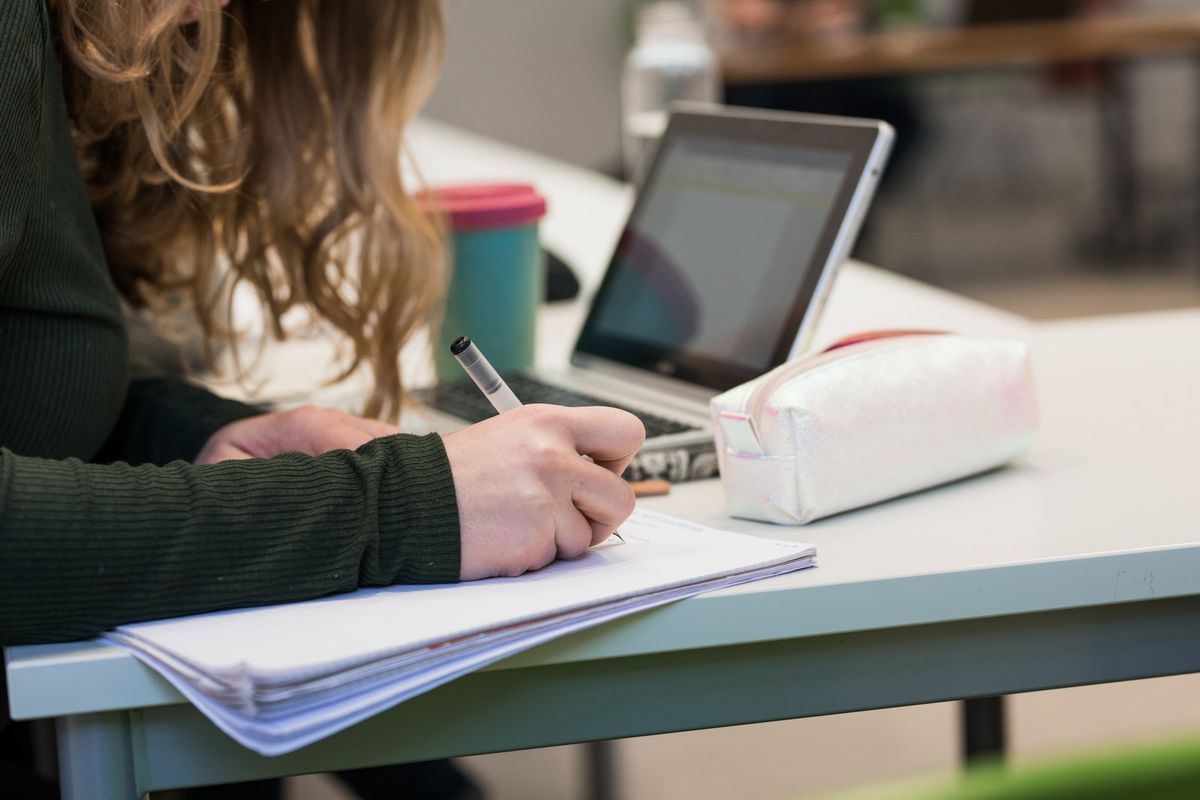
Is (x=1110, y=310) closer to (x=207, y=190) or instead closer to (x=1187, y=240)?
(x=1187, y=240)

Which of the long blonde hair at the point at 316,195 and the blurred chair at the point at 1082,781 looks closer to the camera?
the blurred chair at the point at 1082,781

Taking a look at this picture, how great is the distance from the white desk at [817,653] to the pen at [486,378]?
0.41 feet

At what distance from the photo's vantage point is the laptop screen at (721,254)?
94 cm

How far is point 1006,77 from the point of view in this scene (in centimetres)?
507

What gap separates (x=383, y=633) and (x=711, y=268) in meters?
0.49

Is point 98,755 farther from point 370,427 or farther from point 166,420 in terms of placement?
point 166,420

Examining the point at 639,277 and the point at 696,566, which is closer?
the point at 696,566

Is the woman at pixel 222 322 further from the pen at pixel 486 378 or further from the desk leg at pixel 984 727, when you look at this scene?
the desk leg at pixel 984 727

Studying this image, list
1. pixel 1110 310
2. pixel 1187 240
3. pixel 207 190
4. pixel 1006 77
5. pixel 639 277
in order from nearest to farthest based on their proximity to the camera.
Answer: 1. pixel 207 190
2. pixel 639 277
3. pixel 1110 310
4. pixel 1006 77
5. pixel 1187 240

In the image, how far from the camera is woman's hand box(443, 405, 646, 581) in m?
0.67

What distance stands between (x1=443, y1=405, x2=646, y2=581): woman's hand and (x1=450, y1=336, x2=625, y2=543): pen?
0.11ft

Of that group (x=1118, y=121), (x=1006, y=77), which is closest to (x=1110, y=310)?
(x=1006, y=77)

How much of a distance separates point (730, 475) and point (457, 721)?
8.0 inches

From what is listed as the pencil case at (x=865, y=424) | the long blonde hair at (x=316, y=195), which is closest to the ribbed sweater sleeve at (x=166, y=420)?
the long blonde hair at (x=316, y=195)
